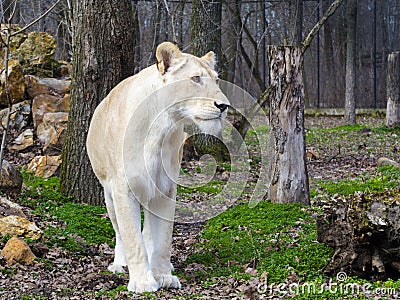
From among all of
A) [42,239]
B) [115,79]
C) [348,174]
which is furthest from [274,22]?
[42,239]

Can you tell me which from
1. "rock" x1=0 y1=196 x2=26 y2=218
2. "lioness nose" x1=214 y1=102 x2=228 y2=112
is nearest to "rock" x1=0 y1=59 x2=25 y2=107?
"rock" x1=0 y1=196 x2=26 y2=218

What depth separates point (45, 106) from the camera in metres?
11.0

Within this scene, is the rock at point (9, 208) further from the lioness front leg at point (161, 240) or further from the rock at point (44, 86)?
the rock at point (44, 86)

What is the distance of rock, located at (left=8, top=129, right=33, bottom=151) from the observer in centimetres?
1062

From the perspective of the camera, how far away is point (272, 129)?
7355 mm

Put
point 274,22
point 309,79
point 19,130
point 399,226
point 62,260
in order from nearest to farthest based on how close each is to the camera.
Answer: point 399,226 < point 62,260 < point 19,130 < point 274,22 < point 309,79

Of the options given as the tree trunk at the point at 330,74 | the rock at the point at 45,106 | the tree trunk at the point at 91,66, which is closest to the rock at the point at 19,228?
the tree trunk at the point at 91,66

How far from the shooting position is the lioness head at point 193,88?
178 inches

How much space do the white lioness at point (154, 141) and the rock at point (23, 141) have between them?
5.69 meters

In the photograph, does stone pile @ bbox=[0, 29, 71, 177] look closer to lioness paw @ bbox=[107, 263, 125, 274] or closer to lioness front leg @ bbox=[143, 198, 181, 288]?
lioness paw @ bbox=[107, 263, 125, 274]

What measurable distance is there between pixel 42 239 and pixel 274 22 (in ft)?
46.9

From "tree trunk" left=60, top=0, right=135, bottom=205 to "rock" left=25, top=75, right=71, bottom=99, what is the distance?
147 inches

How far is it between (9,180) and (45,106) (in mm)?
3522

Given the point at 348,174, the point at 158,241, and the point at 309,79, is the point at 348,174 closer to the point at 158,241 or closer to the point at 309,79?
the point at 158,241
